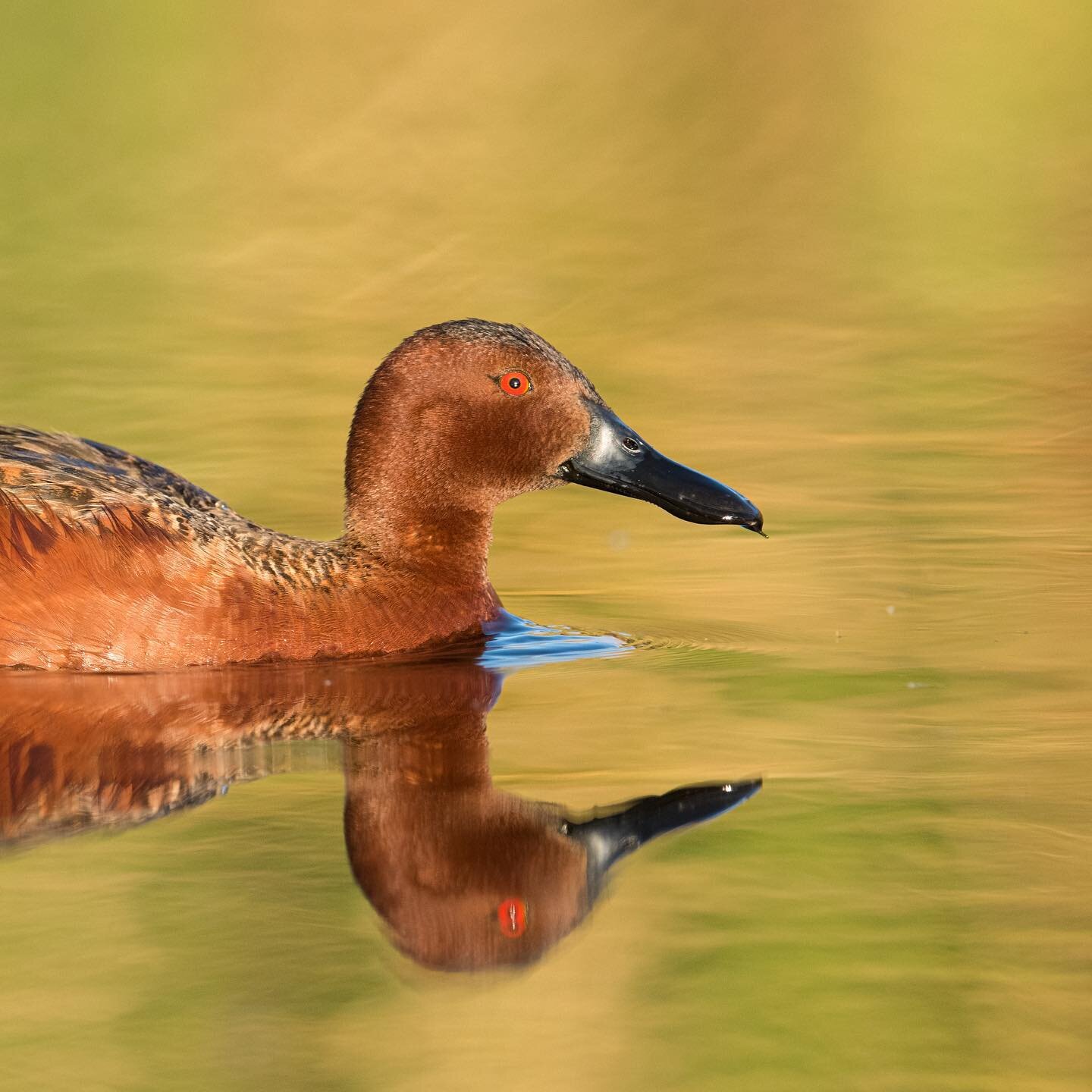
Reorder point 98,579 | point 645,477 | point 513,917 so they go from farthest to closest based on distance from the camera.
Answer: point 645,477, point 98,579, point 513,917

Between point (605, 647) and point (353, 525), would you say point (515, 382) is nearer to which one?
point (353, 525)

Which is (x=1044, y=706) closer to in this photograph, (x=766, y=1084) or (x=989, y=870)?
(x=989, y=870)

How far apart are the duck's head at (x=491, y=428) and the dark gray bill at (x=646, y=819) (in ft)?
7.82

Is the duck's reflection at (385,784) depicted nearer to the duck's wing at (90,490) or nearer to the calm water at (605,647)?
the calm water at (605,647)

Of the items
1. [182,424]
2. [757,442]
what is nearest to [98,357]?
[182,424]

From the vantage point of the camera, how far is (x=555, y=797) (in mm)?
5664

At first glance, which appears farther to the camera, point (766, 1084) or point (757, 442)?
point (757, 442)

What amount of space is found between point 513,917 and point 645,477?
336 cm

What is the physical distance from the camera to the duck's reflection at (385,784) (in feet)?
16.1

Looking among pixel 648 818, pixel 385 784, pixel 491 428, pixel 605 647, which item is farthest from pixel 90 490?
pixel 648 818

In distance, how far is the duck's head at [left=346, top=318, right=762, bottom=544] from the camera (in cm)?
801

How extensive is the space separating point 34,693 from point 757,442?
577 centimetres

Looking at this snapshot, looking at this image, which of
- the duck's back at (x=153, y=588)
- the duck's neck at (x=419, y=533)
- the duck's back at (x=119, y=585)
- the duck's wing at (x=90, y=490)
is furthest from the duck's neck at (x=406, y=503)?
the duck's back at (x=119, y=585)

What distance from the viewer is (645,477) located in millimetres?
8008
